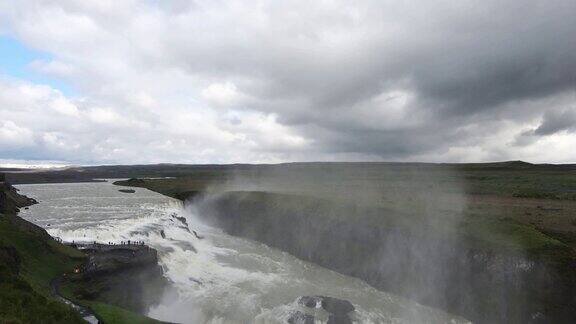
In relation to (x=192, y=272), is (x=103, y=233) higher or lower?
higher

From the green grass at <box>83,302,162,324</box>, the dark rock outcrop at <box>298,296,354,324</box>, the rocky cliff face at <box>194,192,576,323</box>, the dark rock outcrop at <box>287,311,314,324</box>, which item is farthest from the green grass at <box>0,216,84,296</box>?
the rocky cliff face at <box>194,192,576,323</box>

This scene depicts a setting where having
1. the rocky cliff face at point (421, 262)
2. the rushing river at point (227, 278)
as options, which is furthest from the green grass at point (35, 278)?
the rocky cliff face at point (421, 262)

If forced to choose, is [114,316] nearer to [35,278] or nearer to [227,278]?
[35,278]

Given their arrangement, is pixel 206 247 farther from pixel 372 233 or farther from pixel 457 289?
pixel 457 289

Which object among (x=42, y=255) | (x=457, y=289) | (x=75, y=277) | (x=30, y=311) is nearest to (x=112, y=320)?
(x=30, y=311)

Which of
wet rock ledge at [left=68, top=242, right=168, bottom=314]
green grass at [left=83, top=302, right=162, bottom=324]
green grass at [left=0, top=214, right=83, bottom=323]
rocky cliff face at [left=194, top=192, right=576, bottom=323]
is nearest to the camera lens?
green grass at [left=0, top=214, right=83, bottom=323]

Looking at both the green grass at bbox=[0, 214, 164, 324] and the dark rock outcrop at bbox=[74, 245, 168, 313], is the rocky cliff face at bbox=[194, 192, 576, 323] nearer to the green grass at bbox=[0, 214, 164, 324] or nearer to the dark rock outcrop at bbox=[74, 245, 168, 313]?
the dark rock outcrop at bbox=[74, 245, 168, 313]

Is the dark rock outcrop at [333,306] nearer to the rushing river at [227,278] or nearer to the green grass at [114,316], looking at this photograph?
the rushing river at [227,278]
